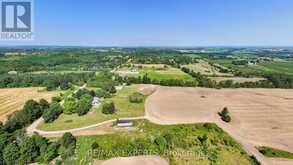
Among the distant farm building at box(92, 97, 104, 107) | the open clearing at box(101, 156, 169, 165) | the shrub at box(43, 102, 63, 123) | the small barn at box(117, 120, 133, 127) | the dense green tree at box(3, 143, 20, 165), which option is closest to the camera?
the dense green tree at box(3, 143, 20, 165)

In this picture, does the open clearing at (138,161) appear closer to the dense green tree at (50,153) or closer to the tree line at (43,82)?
the dense green tree at (50,153)

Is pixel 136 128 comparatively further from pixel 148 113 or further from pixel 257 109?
pixel 257 109

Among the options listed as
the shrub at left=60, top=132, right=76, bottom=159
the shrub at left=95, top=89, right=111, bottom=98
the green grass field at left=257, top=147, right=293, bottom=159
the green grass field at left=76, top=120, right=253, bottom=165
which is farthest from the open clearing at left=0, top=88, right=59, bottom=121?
the green grass field at left=257, top=147, right=293, bottom=159

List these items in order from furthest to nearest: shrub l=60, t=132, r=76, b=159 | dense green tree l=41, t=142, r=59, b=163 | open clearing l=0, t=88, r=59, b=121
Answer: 1. open clearing l=0, t=88, r=59, b=121
2. shrub l=60, t=132, r=76, b=159
3. dense green tree l=41, t=142, r=59, b=163

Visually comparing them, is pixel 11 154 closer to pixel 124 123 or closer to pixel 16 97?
pixel 124 123

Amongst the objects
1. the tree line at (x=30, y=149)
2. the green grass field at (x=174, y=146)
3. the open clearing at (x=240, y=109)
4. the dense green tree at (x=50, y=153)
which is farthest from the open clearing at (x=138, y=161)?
the open clearing at (x=240, y=109)

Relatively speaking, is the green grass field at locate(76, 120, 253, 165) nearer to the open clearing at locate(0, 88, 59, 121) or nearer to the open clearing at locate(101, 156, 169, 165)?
the open clearing at locate(101, 156, 169, 165)

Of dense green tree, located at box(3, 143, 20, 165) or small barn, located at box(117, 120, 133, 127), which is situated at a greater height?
small barn, located at box(117, 120, 133, 127)

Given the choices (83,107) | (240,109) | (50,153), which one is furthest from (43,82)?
(240,109)
